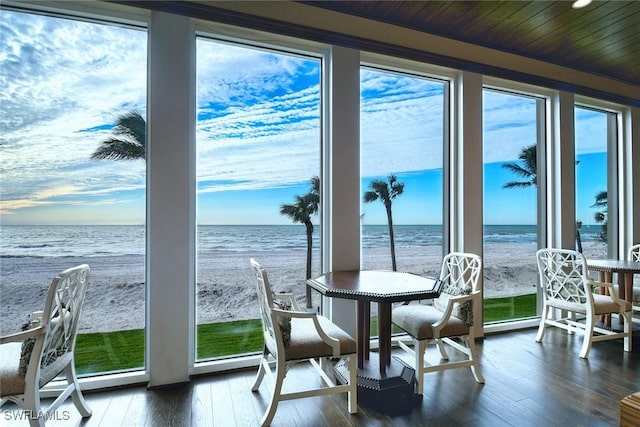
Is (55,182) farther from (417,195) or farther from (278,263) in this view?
(417,195)

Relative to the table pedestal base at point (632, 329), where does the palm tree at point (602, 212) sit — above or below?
above

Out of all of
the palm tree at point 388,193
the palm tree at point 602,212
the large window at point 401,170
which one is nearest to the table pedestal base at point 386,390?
the large window at point 401,170

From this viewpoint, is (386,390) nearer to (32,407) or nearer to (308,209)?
(308,209)

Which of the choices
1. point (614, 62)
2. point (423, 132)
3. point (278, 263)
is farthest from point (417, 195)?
point (614, 62)

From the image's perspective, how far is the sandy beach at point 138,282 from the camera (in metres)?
2.34

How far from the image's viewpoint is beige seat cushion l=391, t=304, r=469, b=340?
2.37 meters

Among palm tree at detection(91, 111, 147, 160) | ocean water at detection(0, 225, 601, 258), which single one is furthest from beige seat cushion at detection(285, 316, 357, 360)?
palm tree at detection(91, 111, 147, 160)

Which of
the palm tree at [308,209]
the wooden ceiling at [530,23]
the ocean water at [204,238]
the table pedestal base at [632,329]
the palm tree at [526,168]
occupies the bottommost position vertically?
the table pedestal base at [632,329]

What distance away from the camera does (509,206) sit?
12.6 feet

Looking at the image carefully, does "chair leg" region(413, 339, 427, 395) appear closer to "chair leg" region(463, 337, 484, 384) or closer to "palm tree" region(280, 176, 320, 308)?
"chair leg" region(463, 337, 484, 384)

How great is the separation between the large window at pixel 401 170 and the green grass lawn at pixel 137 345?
767mm

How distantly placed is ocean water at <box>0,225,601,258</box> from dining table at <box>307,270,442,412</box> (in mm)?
645

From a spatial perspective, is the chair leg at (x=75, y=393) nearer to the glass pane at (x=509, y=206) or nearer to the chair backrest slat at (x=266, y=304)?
the chair backrest slat at (x=266, y=304)

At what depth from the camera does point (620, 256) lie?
4.62 meters
